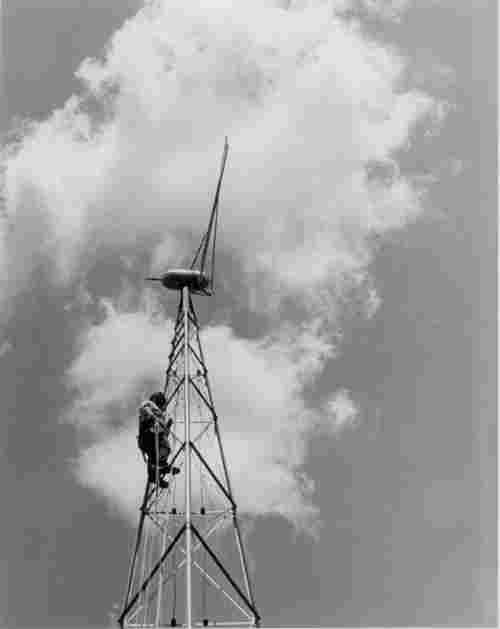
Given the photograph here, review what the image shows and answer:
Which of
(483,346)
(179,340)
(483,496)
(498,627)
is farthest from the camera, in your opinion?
(179,340)

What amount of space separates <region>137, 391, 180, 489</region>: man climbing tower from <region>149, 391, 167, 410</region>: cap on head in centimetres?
21

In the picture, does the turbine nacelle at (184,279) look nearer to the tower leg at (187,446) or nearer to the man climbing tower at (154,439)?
the tower leg at (187,446)

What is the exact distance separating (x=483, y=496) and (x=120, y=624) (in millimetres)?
9942

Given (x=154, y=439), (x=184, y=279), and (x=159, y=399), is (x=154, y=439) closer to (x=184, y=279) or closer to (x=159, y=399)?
(x=159, y=399)

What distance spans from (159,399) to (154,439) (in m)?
1.20

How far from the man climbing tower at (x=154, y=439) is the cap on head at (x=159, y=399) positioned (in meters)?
0.21

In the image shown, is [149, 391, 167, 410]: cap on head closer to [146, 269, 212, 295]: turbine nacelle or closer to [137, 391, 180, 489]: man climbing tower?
[137, 391, 180, 489]: man climbing tower

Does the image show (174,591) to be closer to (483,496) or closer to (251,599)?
(251,599)

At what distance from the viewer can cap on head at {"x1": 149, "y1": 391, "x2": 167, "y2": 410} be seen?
859 inches

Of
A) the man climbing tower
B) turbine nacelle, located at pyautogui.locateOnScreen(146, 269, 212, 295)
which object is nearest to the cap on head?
the man climbing tower

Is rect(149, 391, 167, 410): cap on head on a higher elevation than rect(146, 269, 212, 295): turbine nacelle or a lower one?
lower

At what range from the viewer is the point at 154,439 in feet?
70.0

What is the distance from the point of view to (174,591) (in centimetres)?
2073

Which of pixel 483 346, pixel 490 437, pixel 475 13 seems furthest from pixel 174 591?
pixel 475 13
